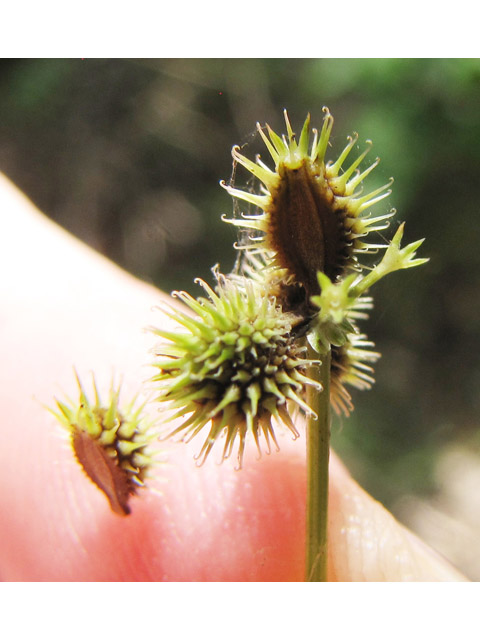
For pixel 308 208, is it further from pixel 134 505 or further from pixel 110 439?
pixel 134 505

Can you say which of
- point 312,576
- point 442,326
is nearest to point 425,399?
point 442,326

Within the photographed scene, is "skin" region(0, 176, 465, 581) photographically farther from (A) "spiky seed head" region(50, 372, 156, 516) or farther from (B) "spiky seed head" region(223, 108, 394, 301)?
(B) "spiky seed head" region(223, 108, 394, 301)

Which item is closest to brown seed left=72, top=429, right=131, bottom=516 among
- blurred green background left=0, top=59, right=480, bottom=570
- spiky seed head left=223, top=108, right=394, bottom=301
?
spiky seed head left=223, top=108, right=394, bottom=301

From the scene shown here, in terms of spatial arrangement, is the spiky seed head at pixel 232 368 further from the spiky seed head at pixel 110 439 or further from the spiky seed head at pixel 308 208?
the spiky seed head at pixel 110 439

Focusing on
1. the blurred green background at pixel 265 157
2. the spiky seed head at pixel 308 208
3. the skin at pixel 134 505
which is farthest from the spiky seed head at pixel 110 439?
the blurred green background at pixel 265 157

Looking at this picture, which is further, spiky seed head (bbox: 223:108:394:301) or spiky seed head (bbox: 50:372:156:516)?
spiky seed head (bbox: 50:372:156:516)

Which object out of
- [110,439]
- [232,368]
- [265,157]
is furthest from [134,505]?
[265,157]
